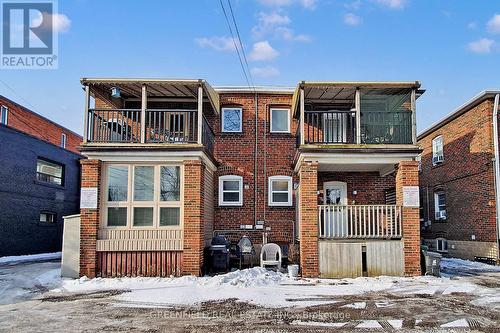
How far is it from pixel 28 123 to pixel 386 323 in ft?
82.2

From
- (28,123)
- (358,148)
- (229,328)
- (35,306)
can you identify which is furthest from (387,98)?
(28,123)

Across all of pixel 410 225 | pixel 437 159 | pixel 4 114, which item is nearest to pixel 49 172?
pixel 4 114

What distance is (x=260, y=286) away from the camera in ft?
32.6

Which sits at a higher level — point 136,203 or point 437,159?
point 437,159

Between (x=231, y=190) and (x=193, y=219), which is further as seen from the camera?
(x=231, y=190)

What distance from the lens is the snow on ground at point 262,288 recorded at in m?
8.52

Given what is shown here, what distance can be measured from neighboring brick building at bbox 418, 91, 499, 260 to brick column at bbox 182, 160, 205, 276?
1052cm

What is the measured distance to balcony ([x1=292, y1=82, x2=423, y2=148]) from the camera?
11.8 m

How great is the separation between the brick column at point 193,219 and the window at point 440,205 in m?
12.1

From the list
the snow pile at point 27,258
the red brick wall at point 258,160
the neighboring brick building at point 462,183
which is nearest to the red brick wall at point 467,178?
the neighboring brick building at point 462,183

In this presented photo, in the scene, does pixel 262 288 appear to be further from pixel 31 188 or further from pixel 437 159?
pixel 31 188

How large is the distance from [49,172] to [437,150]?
19140 mm

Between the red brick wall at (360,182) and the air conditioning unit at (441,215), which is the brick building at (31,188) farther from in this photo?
the air conditioning unit at (441,215)

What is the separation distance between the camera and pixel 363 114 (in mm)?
12992
